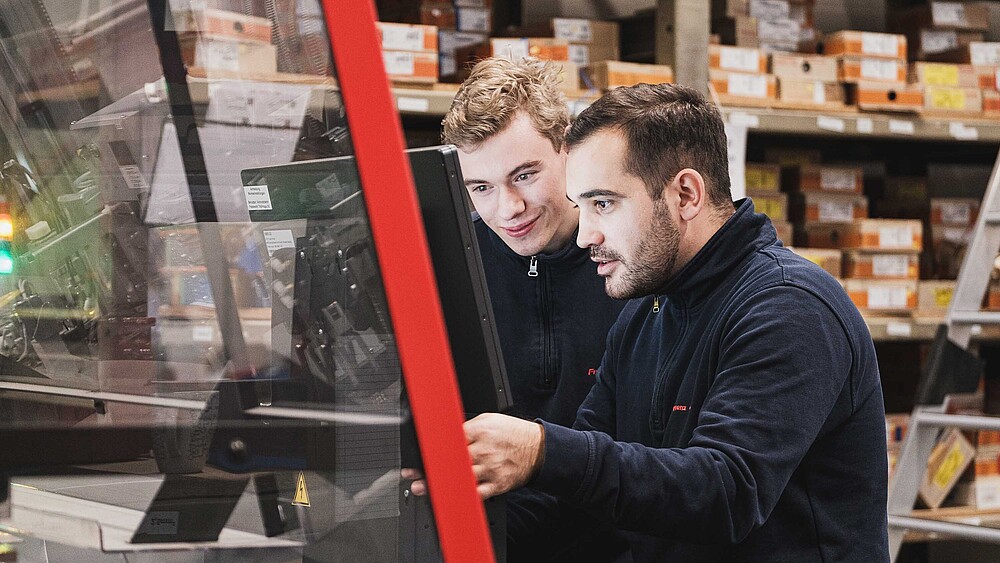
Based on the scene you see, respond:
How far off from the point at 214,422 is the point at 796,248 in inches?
140

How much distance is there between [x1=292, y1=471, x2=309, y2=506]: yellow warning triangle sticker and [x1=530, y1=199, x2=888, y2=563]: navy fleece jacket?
0.91 feet

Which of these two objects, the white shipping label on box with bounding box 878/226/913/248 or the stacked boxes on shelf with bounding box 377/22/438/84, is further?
the white shipping label on box with bounding box 878/226/913/248

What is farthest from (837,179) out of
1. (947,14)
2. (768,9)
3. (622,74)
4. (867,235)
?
(622,74)

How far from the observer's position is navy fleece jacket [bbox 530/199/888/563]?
1.23 m

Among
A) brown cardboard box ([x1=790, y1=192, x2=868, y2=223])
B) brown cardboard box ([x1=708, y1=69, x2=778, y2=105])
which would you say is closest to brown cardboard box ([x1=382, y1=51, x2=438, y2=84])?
brown cardboard box ([x1=708, y1=69, x2=778, y2=105])

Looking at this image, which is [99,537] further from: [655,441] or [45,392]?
[655,441]

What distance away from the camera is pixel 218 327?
42.6 inches

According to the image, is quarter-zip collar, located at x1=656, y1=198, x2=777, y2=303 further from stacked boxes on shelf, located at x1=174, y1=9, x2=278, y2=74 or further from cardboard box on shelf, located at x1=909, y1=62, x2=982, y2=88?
cardboard box on shelf, located at x1=909, y1=62, x2=982, y2=88

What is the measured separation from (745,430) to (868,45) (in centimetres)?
326

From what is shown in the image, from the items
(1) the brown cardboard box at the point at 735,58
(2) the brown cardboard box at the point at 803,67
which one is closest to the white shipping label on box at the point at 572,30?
(1) the brown cardboard box at the point at 735,58

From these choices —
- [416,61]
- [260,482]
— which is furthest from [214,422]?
[416,61]

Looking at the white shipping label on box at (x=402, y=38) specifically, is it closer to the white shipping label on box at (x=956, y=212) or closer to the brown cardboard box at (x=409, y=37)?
the brown cardboard box at (x=409, y=37)

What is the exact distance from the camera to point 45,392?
113cm

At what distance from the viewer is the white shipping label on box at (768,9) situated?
4.16 metres
